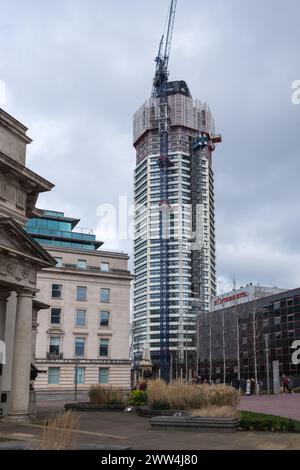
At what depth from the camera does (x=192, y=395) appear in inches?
853

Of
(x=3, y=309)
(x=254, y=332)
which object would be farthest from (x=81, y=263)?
(x=3, y=309)

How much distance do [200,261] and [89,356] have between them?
13375 centimetres

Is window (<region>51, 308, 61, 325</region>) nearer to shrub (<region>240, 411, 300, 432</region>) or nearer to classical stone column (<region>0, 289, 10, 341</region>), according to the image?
classical stone column (<region>0, 289, 10, 341</region>)

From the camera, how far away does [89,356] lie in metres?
68.8

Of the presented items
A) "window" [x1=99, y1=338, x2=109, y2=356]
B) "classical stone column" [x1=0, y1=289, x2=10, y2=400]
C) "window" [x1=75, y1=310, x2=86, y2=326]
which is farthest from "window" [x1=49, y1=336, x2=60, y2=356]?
"classical stone column" [x1=0, y1=289, x2=10, y2=400]

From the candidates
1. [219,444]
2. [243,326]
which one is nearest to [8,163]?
[219,444]

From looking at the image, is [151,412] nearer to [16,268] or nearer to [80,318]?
[16,268]

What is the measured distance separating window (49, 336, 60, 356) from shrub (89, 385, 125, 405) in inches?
1449

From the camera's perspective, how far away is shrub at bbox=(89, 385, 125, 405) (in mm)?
30469

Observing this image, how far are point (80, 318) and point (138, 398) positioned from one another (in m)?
40.3

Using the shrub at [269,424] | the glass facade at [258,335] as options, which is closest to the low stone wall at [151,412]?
the shrub at [269,424]

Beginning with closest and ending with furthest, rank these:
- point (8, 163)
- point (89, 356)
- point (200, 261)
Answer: point (8, 163)
point (89, 356)
point (200, 261)

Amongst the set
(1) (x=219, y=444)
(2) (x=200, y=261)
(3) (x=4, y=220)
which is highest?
(2) (x=200, y=261)
